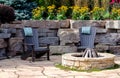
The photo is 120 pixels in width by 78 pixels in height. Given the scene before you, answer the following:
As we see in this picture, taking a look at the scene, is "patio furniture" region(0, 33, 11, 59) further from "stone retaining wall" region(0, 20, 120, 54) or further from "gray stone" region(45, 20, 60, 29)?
"gray stone" region(45, 20, 60, 29)

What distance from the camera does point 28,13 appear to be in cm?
1115

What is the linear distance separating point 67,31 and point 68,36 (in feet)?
0.49

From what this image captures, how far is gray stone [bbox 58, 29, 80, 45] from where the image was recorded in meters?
10.2

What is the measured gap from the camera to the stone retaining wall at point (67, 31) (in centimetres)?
1020

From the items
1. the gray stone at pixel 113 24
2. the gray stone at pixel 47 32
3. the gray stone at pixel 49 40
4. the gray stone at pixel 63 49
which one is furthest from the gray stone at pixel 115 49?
the gray stone at pixel 47 32

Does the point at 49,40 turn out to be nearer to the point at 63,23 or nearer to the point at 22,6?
the point at 63,23

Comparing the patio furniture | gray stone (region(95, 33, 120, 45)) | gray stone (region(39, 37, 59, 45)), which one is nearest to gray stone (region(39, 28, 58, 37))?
gray stone (region(39, 37, 59, 45))

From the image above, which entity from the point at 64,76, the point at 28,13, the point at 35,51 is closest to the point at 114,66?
the point at 64,76

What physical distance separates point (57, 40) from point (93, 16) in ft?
4.31

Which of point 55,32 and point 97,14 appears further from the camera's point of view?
point 97,14

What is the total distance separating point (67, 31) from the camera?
1017 cm

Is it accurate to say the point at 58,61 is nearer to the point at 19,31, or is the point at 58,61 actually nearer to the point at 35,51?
the point at 35,51

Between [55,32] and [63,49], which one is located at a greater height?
[55,32]

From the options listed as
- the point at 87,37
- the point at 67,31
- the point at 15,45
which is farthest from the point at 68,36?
the point at 15,45
